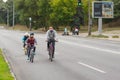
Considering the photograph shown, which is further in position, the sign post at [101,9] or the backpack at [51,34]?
the sign post at [101,9]

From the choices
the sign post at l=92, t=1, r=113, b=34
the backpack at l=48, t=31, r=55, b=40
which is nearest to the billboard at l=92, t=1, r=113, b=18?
the sign post at l=92, t=1, r=113, b=34

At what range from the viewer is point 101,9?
213ft

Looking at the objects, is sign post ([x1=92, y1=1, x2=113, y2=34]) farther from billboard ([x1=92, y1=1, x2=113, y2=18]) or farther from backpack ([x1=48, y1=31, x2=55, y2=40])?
backpack ([x1=48, y1=31, x2=55, y2=40])

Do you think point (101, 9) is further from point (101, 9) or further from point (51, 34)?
point (51, 34)

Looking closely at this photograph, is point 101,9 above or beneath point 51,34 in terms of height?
above

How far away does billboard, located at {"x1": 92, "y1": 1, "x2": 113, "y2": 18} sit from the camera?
6462 centimetres

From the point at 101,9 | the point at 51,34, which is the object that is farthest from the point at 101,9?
the point at 51,34

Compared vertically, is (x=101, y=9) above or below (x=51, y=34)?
above

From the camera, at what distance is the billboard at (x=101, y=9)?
212 ft

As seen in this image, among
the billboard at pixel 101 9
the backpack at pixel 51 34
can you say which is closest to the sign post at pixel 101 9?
the billboard at pixel 101 9

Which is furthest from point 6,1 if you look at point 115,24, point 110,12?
point 110,12

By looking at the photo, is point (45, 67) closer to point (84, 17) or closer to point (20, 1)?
point (84, 17)

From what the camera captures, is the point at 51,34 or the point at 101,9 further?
the point at 101,9

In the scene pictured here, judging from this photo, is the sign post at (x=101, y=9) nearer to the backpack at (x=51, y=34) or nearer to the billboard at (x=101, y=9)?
the billboard at (x=101, y=9)
